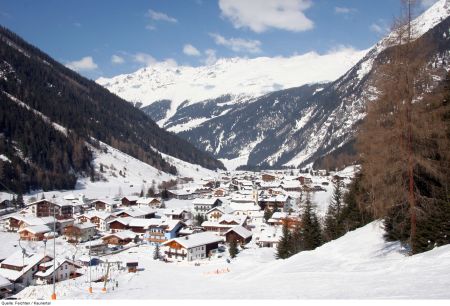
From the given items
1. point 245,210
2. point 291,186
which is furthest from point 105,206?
point 291,186

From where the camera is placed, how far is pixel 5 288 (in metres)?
45.0

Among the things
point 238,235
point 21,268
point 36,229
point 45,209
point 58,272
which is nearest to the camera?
point 58,272

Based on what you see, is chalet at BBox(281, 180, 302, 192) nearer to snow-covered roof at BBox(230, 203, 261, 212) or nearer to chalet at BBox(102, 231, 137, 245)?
snow-covered roof at BBox(230, 203, 261, 212)

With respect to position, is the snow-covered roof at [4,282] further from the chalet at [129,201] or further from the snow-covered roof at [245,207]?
the chalet at [129,201]

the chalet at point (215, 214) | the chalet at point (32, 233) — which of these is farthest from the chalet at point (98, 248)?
the chalet at point (215, 214)

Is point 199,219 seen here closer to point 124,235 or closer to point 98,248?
point 124,235

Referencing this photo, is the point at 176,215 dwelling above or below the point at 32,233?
above

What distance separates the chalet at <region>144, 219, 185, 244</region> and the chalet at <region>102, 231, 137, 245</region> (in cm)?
365

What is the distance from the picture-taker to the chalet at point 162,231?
78062 millimetres

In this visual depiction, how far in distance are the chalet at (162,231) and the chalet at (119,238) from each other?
12.0 ft

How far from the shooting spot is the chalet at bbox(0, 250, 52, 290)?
1943 inches

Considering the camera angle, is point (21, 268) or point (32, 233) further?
point (32, 233)

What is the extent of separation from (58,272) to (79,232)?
25.6 m
